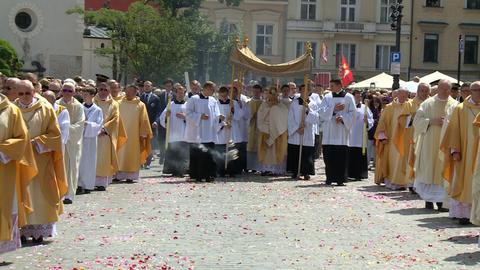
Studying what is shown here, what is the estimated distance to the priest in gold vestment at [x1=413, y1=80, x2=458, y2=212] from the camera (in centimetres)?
1565

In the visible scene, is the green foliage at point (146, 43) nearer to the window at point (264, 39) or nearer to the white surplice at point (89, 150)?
the window at point (264, 39)

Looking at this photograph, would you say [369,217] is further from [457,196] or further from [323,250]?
[323,250]

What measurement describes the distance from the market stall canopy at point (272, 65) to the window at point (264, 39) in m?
43.6

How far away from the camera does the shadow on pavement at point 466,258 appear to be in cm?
1066

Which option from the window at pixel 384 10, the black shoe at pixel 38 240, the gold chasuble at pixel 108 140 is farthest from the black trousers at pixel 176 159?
the window at pixel 384 10

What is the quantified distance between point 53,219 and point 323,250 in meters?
3.21

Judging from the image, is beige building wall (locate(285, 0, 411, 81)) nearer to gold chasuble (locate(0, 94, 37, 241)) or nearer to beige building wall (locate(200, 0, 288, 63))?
beige building wall (locate(200, 0, 288, 63))

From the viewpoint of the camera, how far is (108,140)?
18.2 meters

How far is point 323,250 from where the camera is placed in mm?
11305

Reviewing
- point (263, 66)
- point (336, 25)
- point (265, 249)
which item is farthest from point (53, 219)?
point (336, 25)

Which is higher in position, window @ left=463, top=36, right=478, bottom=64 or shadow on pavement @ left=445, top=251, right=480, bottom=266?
window @ left=463, top=36, right=478, bottom=64

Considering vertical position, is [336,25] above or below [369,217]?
above

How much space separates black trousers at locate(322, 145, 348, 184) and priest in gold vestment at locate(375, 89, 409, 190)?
71 cm

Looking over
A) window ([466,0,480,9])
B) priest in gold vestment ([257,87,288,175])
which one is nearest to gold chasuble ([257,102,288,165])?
priest in gold vestment ([257,87,288,175])
